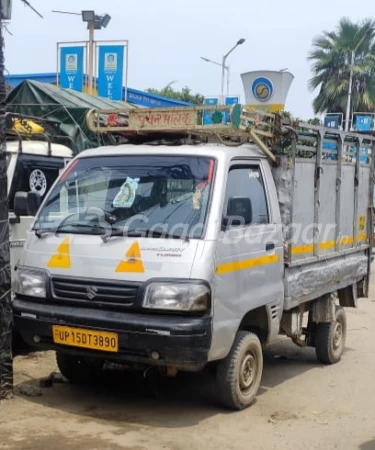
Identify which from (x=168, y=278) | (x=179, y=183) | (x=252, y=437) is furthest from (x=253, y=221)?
(x=252, y=437)

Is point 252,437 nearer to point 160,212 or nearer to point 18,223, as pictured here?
point 160,212

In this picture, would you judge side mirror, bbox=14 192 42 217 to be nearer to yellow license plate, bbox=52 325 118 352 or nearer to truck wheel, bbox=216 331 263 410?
yellow license plate, bbox=52 325 118 352

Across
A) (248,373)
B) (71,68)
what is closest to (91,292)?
(248,373)

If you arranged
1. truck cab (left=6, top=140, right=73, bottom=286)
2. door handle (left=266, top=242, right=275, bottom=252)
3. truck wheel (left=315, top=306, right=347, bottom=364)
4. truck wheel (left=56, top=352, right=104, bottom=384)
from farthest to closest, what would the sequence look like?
truck wheel (left=315, top=306, right=347, bottom=364), truck cab (left=6, top=140, right=73, bottom=286), truck wheel (left=56, top=352, right=104, bottom=384), door handle (left=266, top=242, right=275, bottom=252)

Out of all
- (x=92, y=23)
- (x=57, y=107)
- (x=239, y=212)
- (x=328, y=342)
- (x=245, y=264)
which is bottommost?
(x=328, y=342)

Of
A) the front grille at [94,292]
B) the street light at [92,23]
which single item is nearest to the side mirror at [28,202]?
the front grille at [94,292]

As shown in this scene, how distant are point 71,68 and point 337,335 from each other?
12.5 meters

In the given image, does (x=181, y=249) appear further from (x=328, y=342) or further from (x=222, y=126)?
(x=328, y=342)

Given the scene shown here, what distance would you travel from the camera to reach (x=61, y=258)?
4930 mm

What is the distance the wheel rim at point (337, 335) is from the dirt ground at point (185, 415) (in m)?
0.50

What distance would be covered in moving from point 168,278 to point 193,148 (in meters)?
1.24

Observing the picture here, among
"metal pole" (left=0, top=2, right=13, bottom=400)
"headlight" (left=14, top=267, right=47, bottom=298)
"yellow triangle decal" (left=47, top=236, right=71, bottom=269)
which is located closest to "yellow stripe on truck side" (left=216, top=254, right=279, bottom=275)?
"yellow triangle decal" (left=47, top=236, right=71, bottom=269)

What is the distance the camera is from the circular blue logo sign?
13.2 meters

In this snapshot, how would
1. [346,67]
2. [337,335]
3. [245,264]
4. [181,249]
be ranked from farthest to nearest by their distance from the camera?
[346,67]
[337,335]
[245,264]
[181,249]
